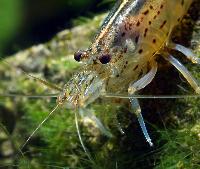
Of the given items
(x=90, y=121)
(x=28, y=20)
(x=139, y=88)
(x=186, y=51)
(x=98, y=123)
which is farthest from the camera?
(x=28, y=20)

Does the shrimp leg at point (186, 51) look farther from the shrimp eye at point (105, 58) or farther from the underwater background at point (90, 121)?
the shrimp eye at point (105, 58)

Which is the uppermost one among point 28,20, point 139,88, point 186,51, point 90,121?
point 28,20

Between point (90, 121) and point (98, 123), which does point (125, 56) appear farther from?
point (90, 121)

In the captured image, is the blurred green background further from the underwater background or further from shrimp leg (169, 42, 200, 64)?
shrimp leg (169, 42, 200, 64)

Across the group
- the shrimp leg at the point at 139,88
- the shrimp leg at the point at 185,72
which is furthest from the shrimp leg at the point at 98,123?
the shrimp leg at the point at 185,72

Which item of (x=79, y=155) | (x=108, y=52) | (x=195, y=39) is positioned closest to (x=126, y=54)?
(x=108, y=52)

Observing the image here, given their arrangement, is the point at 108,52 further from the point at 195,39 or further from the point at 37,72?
the point at 37,72

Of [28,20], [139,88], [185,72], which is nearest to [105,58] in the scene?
[139,88]
